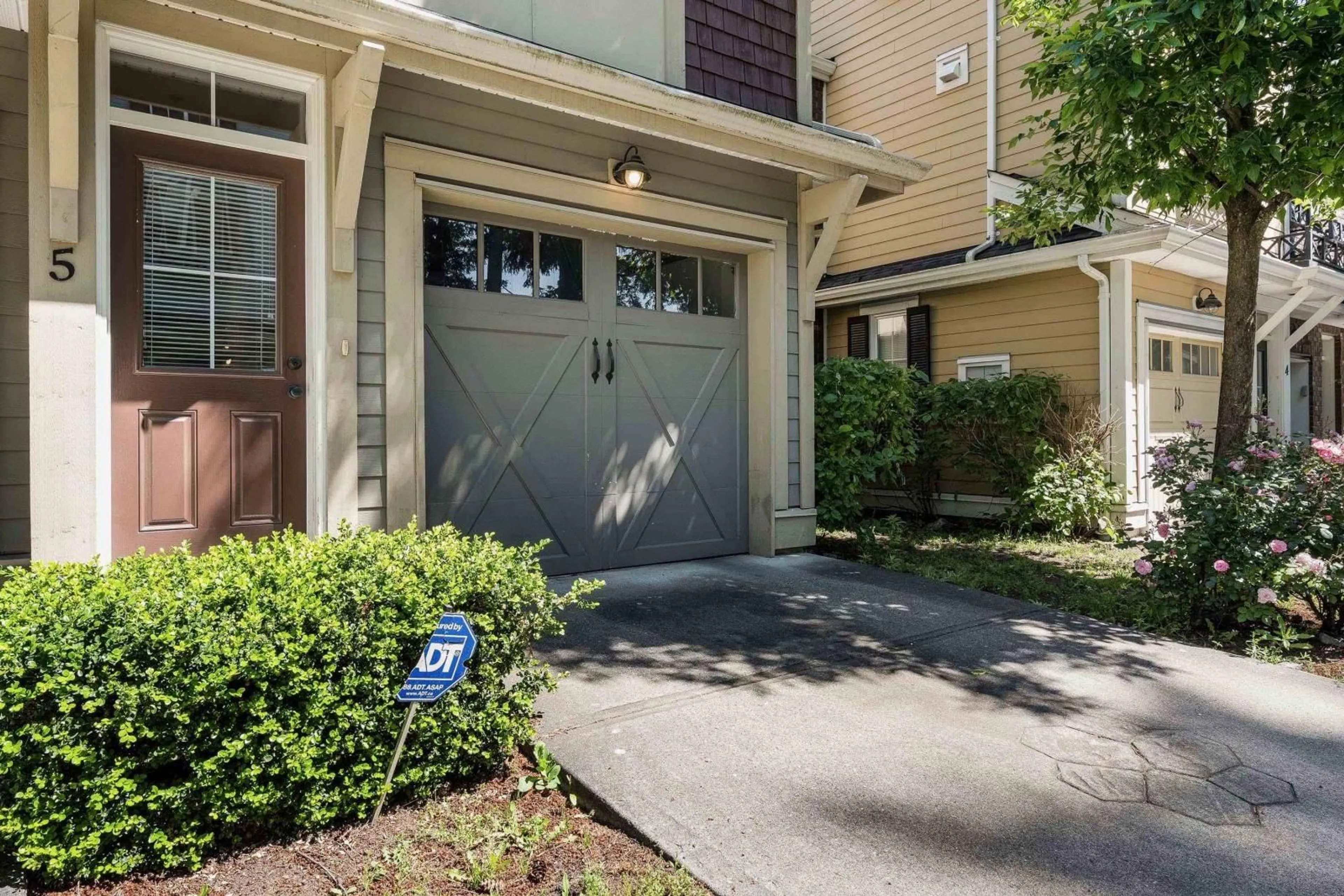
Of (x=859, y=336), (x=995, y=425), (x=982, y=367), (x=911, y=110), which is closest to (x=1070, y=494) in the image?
(x=995, y=425)

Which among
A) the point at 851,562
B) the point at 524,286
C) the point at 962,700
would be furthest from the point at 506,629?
the point at 851,562

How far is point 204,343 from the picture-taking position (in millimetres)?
3795

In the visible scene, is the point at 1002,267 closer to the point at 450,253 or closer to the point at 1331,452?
the point at 1331,452

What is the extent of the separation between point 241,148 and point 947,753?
4086 millimetres

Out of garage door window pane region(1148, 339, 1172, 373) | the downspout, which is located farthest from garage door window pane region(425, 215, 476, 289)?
garage door window pane region(1148, 339, 1172, 373)

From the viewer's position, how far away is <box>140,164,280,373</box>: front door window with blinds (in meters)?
3.70

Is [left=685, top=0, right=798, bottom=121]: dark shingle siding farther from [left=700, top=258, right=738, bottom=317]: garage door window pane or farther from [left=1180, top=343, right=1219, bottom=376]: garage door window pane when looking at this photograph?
[left=1180, top=343, right=1219, bottom=376]: garage door window pane

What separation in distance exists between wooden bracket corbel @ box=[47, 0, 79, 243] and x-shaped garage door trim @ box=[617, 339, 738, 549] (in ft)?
9.95

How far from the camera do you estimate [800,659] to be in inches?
146

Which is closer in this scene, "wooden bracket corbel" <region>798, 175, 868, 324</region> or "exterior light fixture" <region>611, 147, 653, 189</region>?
"exterior light fixture" <region>611, 147, 653, 189</region>

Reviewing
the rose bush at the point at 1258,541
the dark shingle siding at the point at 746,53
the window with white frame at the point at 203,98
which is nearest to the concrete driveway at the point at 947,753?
the rose bush at the point at 1258,541

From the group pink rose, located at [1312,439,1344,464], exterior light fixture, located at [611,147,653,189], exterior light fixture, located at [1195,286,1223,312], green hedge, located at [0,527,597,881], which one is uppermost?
exterior light fixture, located at [611,147,653,189]

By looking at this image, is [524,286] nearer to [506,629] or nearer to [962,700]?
[506,629]

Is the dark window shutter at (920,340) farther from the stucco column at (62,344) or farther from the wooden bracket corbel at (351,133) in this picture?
the stucco column at (62,344)
